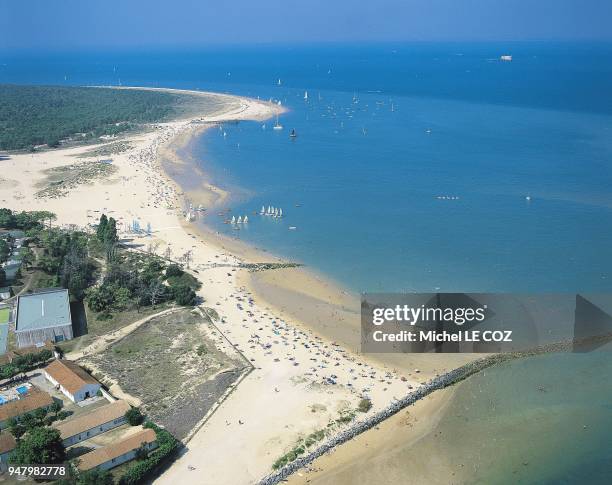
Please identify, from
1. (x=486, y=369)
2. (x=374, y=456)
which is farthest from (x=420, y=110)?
(x=374, y=456)

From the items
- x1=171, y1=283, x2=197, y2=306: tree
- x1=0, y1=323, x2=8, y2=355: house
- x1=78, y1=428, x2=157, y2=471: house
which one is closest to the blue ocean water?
x1=171, y1=283, x2=197, y2=306: tree

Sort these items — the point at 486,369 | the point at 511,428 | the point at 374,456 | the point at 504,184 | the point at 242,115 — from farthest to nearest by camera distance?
the point at 242,115 < the point at 504,184 < the point at 486,369 < the point at 511,428 < the point at 374,456

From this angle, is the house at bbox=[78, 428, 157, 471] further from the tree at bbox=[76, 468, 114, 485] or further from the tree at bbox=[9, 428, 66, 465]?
the tree at bbox=[9, 428, 66, 465]

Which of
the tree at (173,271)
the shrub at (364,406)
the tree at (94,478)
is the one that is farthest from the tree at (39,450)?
the tree at (173,271)

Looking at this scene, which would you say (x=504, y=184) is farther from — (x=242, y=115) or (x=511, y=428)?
(x=242, y=115)

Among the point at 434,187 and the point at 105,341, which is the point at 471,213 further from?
the point at 105,341

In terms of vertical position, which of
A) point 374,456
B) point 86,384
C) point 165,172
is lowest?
point 374,456
